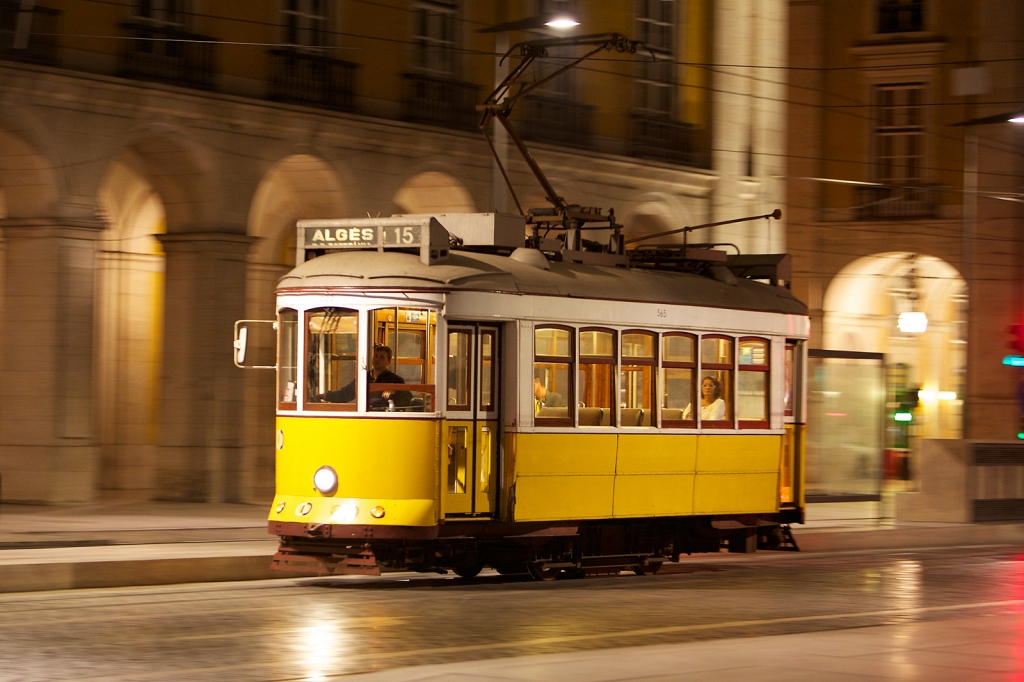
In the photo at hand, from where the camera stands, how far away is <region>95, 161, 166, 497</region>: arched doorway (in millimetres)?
28031

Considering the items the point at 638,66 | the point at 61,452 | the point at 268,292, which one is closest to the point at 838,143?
the point at 638,66

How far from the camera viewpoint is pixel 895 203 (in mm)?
40781

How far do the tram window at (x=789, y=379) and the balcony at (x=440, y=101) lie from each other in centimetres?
1109

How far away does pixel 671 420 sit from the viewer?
1709 cm

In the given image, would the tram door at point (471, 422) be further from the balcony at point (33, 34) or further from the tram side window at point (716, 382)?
the balcony at point (33, 34)

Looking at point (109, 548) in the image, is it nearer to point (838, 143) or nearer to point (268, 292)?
point (268, 292)

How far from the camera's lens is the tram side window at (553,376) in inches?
618

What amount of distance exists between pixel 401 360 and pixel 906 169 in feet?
93.0

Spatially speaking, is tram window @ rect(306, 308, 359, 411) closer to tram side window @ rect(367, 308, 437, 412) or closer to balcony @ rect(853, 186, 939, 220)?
tram side window @ rect(367, 308, 437, 412)

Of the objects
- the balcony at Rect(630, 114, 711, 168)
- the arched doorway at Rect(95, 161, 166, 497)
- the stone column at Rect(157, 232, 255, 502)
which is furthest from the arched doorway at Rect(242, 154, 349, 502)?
the balcony at Rect(630, 114, 711, 168)

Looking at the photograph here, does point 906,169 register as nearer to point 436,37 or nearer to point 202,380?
point 436,37

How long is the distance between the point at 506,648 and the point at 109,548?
706 centimetres

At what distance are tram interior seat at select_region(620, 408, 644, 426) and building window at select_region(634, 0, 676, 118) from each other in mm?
17543

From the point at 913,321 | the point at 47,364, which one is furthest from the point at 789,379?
the point at 913,321
